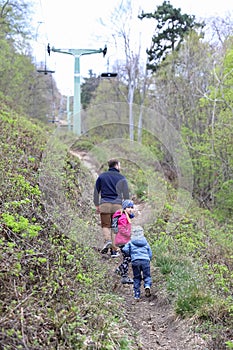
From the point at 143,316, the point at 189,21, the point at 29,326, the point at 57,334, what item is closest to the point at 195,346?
the point at 143,316

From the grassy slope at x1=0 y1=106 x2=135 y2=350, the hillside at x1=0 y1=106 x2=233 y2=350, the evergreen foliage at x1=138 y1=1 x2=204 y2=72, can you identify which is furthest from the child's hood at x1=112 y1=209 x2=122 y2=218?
the evergreen foliage at x1=138 y1=1 x2=204 y2=72

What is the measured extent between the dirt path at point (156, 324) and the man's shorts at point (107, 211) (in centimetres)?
138

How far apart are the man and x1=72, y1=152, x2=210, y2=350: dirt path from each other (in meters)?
1.36

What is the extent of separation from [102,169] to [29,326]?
1486cm

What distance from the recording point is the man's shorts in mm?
8270

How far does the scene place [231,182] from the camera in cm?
1961

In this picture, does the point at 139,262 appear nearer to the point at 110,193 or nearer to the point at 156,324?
the point at 156,324

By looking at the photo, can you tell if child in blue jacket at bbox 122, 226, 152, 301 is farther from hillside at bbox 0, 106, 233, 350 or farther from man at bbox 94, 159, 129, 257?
man at bbox 94, 159, 129, 257

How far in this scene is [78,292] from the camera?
518 cm

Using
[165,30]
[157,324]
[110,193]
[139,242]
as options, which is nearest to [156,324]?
[157,324]

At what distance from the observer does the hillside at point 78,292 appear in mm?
4293

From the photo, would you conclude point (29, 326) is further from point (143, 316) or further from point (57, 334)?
point (143, 316)

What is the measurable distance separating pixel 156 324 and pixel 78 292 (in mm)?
1473

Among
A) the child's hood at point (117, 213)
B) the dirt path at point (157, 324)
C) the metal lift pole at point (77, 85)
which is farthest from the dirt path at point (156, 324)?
the metal lift pole at point (77, 85)
